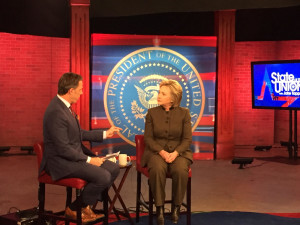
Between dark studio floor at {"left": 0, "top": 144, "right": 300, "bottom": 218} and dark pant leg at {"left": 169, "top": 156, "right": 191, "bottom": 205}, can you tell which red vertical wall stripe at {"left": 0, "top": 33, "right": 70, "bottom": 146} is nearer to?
dark studio floor at {"left": 0, "top": 144, "right": 300, "bottom": 218}

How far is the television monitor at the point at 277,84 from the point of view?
757 centimetres

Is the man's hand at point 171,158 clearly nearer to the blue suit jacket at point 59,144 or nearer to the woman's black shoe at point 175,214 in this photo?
the woman's black shoe at point 175,214

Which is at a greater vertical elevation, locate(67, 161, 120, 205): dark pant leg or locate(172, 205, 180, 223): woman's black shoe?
locate(67, 161, 120, 205): dark pant leg

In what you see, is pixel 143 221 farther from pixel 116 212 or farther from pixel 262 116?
pixel 262 116

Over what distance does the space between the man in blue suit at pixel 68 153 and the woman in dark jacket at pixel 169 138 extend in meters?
0.57

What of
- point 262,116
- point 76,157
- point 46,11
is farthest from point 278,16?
point 76,157

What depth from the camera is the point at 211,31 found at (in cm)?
862

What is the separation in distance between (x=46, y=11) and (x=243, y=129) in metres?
4.62

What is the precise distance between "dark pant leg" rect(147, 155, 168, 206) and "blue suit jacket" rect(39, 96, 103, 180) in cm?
67

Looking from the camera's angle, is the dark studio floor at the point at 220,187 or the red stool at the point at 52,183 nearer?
the red stool at the point at 52,183

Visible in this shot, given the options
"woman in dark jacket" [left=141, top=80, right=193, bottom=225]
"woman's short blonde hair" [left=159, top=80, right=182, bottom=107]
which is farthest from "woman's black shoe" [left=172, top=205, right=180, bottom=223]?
"woman's short blonde hair" [left=159, top=80, right=182, bottom=107]

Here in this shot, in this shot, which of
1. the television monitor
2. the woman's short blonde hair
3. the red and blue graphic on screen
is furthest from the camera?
the television monitor

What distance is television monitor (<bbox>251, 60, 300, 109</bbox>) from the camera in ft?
24.8

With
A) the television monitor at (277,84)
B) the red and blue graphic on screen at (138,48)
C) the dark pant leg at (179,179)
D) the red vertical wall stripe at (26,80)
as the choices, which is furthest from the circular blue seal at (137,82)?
the dark pant leg at (179,179)
